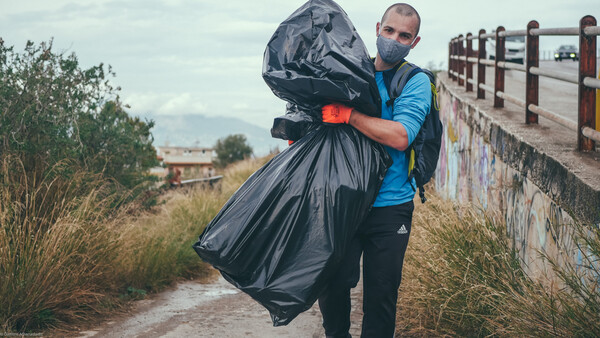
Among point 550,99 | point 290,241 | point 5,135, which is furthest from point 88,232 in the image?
point 550,99

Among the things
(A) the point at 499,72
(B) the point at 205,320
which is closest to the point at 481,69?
(A) the point at 499,72

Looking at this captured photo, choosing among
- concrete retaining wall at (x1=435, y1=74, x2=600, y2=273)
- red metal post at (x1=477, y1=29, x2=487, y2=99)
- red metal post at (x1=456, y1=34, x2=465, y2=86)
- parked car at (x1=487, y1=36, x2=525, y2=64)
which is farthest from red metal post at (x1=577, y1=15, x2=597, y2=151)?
parked car at (x1=487, y1=36, x2=525, y2=64)

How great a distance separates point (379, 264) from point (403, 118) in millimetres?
687

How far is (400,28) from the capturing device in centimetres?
300

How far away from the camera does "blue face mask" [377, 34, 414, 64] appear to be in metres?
2.97

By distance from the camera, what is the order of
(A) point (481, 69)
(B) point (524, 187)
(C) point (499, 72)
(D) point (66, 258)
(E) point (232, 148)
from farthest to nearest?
(E) point (232, 148)
(A) point (481, 69)
(C) point (499, 72)
(D) point (66, 258)
(B) point (524, 187)

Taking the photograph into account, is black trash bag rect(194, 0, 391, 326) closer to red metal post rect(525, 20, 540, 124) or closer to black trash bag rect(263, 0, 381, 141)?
black trash bag rect(263, 0, 381, 141)

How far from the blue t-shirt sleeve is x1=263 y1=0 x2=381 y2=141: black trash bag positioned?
4.4 inches

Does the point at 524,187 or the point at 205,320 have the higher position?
the point at 524,187

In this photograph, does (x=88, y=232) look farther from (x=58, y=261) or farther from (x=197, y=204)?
(x=197, y=204)

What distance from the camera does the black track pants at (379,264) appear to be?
2.93 metres

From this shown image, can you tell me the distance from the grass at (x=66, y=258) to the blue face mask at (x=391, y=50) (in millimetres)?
2936

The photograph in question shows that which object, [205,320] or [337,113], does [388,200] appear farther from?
[205,320]

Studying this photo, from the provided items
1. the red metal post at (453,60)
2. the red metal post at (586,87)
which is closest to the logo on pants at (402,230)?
the red metal post at (586,87)
